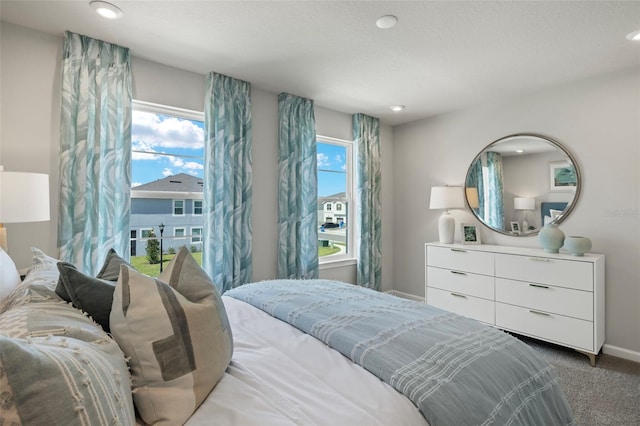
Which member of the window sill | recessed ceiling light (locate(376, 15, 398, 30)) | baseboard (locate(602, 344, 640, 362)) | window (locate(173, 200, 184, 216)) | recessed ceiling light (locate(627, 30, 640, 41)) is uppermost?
recessed ceiling light (locate(376, 15, 398, 30))

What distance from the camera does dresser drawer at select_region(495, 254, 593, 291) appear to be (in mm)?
2661

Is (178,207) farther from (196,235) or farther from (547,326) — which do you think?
(547,326)

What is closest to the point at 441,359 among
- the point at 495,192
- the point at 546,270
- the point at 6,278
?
the point at 6,278

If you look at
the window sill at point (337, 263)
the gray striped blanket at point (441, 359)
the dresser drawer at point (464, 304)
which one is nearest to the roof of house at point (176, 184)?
the window sill at point (337, 263)

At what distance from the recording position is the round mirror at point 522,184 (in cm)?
316

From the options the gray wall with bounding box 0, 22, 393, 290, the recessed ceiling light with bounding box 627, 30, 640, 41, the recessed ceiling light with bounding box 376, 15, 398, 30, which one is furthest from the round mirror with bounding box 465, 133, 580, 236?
the gray wall with bounding box 0, 22, 393, 290

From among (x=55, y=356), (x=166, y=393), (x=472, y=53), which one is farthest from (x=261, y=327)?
(x=472, y=53)

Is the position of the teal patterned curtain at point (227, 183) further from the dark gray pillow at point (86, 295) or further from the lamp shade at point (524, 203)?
the lamp shade at point (524, 203)

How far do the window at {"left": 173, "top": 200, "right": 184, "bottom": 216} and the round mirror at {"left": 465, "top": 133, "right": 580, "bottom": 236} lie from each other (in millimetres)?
3198

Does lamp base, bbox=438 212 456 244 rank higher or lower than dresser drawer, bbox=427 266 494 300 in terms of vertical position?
higher

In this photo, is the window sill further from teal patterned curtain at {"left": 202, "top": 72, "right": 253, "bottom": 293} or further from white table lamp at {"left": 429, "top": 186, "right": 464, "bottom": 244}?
white table lamp at {"left": 429, "top": 186, "right": 464, "bottom": 244}

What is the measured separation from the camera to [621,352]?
111 inches

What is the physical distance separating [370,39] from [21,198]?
7.88 feet

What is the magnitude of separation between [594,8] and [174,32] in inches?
108
